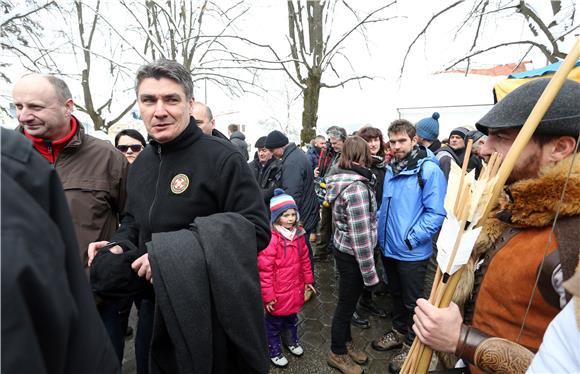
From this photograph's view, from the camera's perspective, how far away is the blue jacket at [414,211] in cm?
261

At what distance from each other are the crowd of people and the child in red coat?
0.06 meters

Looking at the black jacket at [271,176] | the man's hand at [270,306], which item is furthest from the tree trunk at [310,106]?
the man's hand at [270,306]

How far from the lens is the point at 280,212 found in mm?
→ 2939

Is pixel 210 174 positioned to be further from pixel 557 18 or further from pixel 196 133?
pixel 557 18

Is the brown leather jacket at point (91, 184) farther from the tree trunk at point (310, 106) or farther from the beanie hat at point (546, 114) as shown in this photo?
the tree trunk at point (310, 106)

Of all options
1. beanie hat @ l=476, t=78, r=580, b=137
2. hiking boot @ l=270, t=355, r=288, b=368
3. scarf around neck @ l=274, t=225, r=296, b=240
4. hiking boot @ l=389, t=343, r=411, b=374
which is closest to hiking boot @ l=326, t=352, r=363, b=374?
hiking boot @ l=389, t=343, r=411, b=374

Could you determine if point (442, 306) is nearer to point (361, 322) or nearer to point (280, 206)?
point (280, 206)

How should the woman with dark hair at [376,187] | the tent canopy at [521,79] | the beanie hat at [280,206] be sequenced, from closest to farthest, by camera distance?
the tent canopy at [521,79] < the beanie hat at [280,206] < the woman with dark hair at [376,187]

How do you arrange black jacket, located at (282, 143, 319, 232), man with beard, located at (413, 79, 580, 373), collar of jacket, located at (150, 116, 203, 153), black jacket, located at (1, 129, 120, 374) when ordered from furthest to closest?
black jacket, located at (282, 143, 319, 232)
collar of jacket, located at (150, 116, 203, 153)
man with beard, located at (413, 79, 580, 373)
black jacket, located at (1, 129, 120, 374)

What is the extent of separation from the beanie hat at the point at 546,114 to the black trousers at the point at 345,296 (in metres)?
1.79

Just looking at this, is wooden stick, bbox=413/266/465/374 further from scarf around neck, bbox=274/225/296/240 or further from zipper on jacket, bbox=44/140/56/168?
zipper on jacket, bbox=44/140/56/168

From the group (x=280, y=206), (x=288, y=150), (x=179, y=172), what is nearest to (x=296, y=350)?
(x=280, y=206)

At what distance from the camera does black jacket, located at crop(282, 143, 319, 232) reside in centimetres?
416

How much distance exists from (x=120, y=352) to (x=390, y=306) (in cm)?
300
